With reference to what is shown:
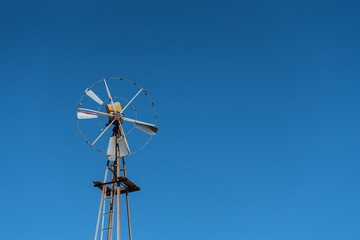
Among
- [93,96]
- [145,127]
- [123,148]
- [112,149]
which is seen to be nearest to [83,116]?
[93,96]

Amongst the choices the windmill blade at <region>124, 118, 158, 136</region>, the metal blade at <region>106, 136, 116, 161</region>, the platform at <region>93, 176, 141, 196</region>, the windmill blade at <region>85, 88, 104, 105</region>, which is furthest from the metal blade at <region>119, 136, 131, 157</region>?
the windmill blade at <region>85, 88, 104, 105</region>

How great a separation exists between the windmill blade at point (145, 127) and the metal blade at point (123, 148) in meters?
1.10

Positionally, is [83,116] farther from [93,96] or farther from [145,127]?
[145,127]

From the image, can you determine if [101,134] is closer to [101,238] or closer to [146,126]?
[146,126]

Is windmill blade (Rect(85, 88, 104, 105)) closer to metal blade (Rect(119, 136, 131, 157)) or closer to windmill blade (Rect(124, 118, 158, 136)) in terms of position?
windmill blade (Rect(124, 118, 158, 136))

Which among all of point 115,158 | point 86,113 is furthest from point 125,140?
point 86,113

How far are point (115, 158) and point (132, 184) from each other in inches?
67.9

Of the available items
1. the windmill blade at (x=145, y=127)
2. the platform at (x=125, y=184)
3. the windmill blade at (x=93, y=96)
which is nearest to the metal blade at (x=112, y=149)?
the windmill blade at (x=145, y=127)

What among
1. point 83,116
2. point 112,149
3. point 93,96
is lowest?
point 112,149

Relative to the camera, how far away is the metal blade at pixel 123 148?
18897 mm

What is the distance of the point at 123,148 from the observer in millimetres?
19047

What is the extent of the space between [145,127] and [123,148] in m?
1.66

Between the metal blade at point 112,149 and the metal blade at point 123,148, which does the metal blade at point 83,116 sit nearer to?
the metal blade at point 112,149

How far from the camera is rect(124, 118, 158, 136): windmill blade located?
19719 millimetres
